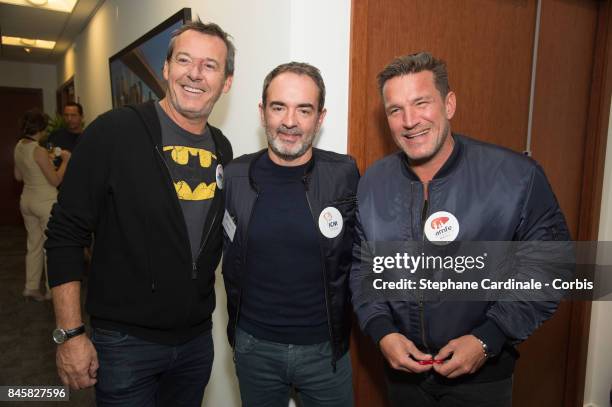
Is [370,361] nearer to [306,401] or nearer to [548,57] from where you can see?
[306,401]

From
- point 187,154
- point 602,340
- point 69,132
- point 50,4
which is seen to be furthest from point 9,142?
point 602,340

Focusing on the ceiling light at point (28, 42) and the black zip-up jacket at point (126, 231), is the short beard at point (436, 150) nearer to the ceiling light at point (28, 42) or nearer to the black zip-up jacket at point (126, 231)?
the black zip-up jacket at point (126, 231)

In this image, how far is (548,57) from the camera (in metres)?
2.24

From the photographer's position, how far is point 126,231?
134 centimetres

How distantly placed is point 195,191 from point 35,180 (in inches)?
130

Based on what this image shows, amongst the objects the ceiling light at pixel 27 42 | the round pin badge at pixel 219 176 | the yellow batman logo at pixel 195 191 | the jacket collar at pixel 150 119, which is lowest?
the yellow batman logo at pixel 195 191

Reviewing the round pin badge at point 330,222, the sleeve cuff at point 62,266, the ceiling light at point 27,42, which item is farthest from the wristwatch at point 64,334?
the ceiling light at point 27,42

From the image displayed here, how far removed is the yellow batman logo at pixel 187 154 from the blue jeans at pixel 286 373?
2.12ft

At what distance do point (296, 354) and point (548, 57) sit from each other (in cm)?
207

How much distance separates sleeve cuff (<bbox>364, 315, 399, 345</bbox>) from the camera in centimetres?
133

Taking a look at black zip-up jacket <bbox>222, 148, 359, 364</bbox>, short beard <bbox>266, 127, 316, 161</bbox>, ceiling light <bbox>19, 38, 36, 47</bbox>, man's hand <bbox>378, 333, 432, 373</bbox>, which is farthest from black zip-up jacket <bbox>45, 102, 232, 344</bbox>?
ceiling light <bbox>19, 38, 36, 47</bbox>

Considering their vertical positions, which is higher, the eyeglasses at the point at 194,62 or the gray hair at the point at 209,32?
the gray hair at the point at 209,32

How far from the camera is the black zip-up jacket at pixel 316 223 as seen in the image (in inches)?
56.9

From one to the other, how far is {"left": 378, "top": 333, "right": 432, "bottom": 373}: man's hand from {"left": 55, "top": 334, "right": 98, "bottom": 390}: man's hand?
0.94 metres
